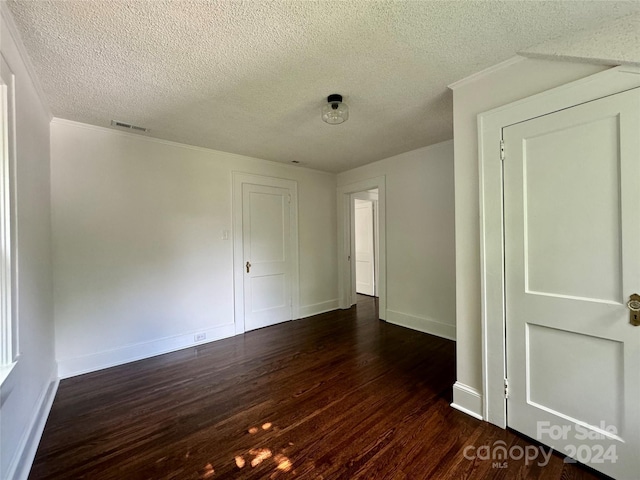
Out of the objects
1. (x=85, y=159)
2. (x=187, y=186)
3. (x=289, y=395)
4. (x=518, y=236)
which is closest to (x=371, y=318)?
(x=289, y=395)

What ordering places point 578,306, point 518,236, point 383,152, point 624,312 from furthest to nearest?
point 383,152
point 518,236
point 578,306
point 624,312

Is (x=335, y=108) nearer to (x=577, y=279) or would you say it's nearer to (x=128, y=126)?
(x=577, y=279)

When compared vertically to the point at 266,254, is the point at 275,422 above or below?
below

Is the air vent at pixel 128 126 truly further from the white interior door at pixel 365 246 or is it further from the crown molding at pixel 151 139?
the white interior door at pixel 365 246

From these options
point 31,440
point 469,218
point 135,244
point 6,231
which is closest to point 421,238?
point 469,218

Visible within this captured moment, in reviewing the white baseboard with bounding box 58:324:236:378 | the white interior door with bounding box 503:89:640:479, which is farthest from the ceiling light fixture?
the white baseboard with bounding box 58:324:236:378

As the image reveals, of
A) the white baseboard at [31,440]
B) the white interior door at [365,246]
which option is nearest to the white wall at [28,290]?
the white baseboard at [31,440]

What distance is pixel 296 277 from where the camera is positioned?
4.29m

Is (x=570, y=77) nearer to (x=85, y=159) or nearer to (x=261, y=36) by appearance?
(x=261, y=36)

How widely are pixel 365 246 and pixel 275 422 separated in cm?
453

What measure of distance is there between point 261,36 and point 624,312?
95.1 inches

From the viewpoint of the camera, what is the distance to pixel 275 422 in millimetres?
1880

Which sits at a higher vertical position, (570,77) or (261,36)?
(261,36)

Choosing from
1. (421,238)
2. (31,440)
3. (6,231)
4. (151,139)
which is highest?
(151,139)
